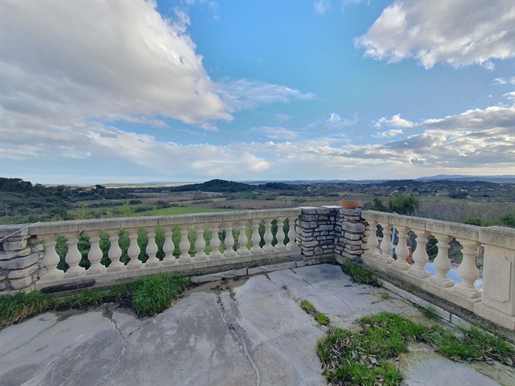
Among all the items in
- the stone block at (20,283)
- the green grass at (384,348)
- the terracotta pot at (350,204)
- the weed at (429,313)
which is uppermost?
the terracotta pot at (350,204)

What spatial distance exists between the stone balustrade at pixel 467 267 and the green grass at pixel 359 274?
0.80ft

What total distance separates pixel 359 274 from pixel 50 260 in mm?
4637

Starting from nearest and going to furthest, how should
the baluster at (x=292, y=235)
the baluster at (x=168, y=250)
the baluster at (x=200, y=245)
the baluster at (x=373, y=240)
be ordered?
the baluster at (x=168, y=250)
the baluster at (x=200, y=245)
the baluster at (x=373, y=240)
the baluster at (x=292, y=235)

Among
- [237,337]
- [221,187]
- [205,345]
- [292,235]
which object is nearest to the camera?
[205,345]

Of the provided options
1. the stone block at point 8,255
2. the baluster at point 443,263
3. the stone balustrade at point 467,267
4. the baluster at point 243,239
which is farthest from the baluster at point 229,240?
the baluster at point 443,263

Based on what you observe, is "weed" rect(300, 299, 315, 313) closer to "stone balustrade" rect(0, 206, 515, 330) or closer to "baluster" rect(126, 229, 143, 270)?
"stone balustrade" rect(0, 206, 515, 330)

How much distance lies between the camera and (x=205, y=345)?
219 cm

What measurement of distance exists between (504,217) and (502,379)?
1923 cm

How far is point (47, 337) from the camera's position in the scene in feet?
7.60

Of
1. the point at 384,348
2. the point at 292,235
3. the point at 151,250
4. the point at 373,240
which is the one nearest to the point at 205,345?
the point at 384,348

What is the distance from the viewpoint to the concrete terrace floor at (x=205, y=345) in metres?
1.83

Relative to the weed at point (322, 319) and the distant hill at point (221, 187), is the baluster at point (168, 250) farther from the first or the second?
the distant hill at point (221, 187)

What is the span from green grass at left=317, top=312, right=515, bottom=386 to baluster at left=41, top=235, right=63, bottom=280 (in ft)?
11.8

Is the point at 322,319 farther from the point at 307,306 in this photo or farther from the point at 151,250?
the point at 151,250
